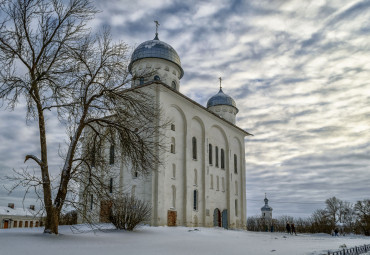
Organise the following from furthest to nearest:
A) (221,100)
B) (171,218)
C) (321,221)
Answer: (321,221) < (221,100) < (171,218)

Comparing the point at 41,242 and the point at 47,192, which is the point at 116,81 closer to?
the point at 47,192

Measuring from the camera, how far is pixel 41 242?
947 cm

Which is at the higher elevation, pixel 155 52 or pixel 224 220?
pixel 155 52

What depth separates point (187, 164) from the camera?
25.6m

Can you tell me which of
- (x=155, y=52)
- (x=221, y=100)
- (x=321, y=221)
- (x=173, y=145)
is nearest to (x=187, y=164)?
(x=173, y=145)

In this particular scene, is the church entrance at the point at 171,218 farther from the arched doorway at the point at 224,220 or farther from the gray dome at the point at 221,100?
the gray dome at the point at 221,100

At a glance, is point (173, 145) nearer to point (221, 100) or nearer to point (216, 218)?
point (216, 218)

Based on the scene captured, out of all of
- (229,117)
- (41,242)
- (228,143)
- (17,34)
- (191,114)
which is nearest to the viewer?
(41,242)

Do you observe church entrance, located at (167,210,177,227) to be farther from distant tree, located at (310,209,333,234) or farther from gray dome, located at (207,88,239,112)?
distant tree, located at (310,209,333,234)

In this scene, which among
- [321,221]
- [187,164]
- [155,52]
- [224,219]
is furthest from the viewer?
[321,221]

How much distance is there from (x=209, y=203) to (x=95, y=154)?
17.4 metres

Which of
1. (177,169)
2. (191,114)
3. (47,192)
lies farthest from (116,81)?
(191,114)

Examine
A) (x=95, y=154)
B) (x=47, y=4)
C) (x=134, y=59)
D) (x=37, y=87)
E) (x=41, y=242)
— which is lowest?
(x=41, y=242)

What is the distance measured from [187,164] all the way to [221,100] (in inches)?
565
